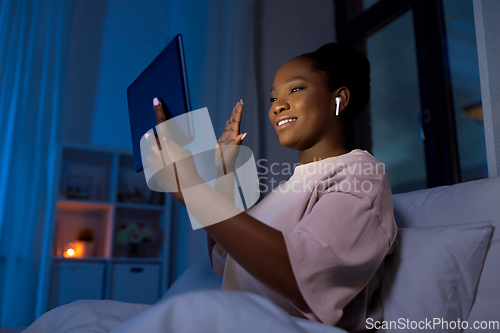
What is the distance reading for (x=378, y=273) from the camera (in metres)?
0.95

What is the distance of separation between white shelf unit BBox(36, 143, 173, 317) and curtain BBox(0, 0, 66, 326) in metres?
0.08

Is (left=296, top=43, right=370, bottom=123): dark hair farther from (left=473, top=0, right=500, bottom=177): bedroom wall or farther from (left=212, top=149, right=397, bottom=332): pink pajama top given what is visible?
(left=473, top=0, right=500, bottom=177): bedroom wall

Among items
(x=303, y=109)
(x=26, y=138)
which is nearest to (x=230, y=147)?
(x=303, y=109)

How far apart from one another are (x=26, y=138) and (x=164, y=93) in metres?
2.25

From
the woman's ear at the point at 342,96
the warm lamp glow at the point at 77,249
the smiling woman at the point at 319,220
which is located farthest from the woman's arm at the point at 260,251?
the warm lamp glow at the point at 77,249

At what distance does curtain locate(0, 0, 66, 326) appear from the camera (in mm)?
2521

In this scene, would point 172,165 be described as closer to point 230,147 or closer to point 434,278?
point 230,147

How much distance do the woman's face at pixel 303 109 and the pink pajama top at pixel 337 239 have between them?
0.14 m

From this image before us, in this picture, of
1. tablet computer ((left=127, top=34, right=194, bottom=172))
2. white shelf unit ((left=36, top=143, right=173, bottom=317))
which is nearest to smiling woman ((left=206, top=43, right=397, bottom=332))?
tablet computer ((left=127, top=34, right=194, bottom=172))

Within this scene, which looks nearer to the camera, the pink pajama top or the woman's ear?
the pink pajama top

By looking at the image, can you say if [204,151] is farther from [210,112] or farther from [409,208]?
[409,208]

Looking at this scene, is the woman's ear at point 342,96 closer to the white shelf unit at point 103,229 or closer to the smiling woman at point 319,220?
the smiling woman at point 319,220

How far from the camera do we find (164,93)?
2.93 ft

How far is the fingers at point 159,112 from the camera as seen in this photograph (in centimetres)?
86
